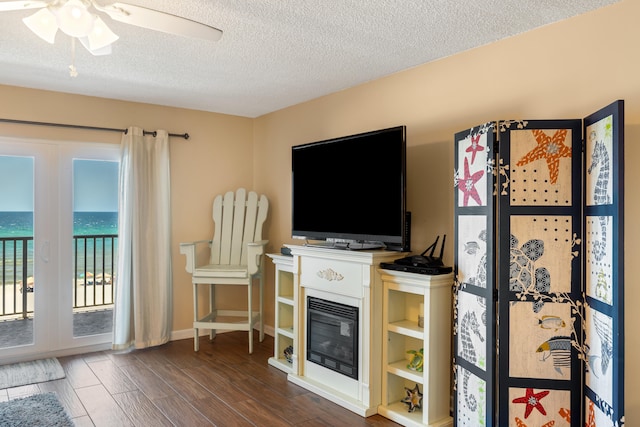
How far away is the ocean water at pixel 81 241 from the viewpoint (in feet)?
13.3

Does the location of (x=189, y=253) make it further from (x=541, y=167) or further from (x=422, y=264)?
(x=541, y=167)

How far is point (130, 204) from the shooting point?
173 inches

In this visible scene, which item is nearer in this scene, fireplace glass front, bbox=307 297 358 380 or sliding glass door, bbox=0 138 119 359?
fireplace glass front, bbox=307 297 358 380

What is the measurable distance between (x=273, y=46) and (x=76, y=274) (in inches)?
118

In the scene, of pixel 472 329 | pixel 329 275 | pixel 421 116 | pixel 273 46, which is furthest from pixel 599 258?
pixel 273 46

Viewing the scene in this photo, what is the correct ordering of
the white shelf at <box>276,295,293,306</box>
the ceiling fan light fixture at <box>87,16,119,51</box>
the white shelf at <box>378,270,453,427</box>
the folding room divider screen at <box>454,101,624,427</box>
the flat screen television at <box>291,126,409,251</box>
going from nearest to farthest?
the ceiling fan light fixture at <box>87,16,119,51</box>
the folding room divider screen at <box>454,101,624,427</box>
the white shelf at <box>378,270,453,427</box>
the flat screen television at <box>291,126,409,251</box>
the white shelf at <box>276,295,293,306</box>

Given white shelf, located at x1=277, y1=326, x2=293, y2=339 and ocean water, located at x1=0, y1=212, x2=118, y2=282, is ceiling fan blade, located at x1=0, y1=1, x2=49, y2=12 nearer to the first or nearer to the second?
ocean water, located at x1=0, y1=212, x2=118, y2=282

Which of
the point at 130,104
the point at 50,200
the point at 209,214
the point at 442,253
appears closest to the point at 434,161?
the point at 442,253

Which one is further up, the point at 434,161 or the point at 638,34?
the point at 638,34

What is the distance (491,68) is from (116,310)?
376cm

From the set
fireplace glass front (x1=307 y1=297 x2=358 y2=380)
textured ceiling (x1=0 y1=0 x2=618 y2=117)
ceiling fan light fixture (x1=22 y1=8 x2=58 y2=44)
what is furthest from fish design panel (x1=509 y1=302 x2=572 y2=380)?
ceiling fan light fixture (x1=22 y1=8 x2=58 y2=44)

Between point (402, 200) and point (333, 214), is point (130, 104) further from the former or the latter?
point (402, 200)

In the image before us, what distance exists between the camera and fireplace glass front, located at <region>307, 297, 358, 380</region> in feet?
10.6

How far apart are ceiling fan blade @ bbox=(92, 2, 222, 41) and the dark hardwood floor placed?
2266 millimetres
